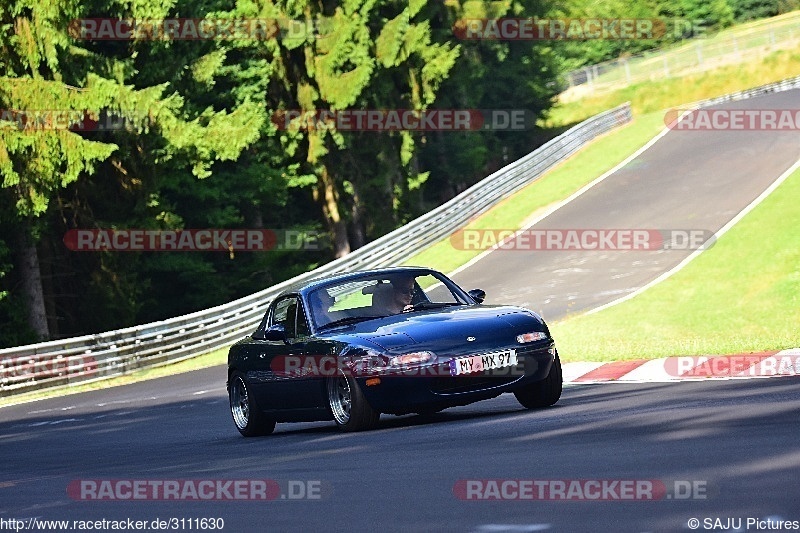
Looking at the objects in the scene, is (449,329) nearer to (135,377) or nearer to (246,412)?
(246,412)

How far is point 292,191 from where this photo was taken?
166 ft

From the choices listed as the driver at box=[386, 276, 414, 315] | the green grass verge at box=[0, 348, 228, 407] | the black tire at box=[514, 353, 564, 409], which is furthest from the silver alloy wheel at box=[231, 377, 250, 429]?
the green grass verge at box=[0, 348, 228, 407]

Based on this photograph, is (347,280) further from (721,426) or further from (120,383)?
(120,383)

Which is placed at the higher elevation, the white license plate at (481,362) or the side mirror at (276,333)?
the side mirror at (276,333)

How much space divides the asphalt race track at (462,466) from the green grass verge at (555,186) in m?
21.0

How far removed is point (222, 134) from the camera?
1425 inches

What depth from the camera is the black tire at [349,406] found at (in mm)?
11977

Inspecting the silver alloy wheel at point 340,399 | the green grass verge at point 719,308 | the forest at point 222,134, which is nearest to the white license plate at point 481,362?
the silver alloy wheel at point 340,399

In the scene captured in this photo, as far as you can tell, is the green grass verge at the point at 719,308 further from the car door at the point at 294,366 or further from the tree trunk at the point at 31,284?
the tree trunk at the point at 31,284

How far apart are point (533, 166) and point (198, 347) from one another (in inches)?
766

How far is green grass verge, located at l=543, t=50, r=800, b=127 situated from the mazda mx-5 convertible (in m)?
60.7

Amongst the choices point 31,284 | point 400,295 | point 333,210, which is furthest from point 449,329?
point 333,210

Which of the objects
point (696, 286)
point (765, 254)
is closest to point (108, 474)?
point (696, 286)

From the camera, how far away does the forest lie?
3144 centimetres
